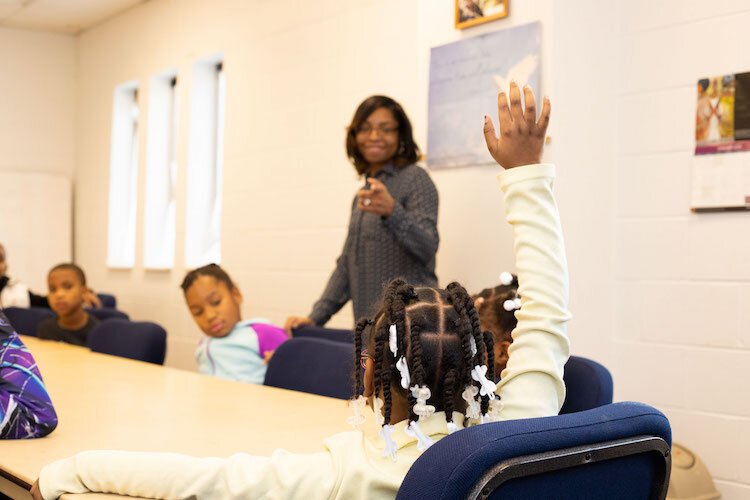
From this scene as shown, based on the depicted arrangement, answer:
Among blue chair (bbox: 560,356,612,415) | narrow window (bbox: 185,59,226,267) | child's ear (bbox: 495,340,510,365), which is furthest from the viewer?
narrow window (bbox: 185,59,226,267)

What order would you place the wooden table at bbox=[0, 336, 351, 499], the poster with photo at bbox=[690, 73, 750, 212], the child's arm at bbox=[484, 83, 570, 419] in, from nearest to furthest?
the child's arm at bbox=[484, 83, 570, 419]
the wooden table at bbox=[0, 336, 351, 499]
the poster with photo at bbox=[690, 73, 750, 212]

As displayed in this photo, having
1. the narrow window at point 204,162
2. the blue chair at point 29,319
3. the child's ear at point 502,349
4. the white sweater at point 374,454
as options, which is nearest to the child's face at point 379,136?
the child's ear at point 502,349

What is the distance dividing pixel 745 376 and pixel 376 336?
208 cm

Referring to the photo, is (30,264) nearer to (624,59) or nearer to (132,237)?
(132,237)

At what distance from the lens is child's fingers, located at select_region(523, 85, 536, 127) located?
3.69 feet

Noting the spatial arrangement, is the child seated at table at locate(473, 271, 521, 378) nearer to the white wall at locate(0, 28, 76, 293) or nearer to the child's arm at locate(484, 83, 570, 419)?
the child's arm at locate(484, 83, 570, 419)

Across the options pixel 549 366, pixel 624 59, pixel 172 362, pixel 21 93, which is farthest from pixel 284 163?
pixel 549 366

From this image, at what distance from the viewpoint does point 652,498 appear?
1096 mm

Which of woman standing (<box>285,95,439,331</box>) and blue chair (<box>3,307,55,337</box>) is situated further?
blue chair (<box>3,307,55,337</box>)

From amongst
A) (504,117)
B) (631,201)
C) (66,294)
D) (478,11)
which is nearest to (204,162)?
(66,294)

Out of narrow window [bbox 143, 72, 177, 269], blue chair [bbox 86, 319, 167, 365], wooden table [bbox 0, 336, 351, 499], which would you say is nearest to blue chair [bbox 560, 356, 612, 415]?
wooden table [bbox 0, 336, 351, 499]

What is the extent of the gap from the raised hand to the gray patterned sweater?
5.47 ft

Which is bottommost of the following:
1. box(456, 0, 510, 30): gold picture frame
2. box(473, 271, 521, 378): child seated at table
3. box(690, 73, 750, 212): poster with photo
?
box(473, 271, 521, 378): child seated at table

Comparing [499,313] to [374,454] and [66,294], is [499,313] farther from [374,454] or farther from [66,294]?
[66,294]
